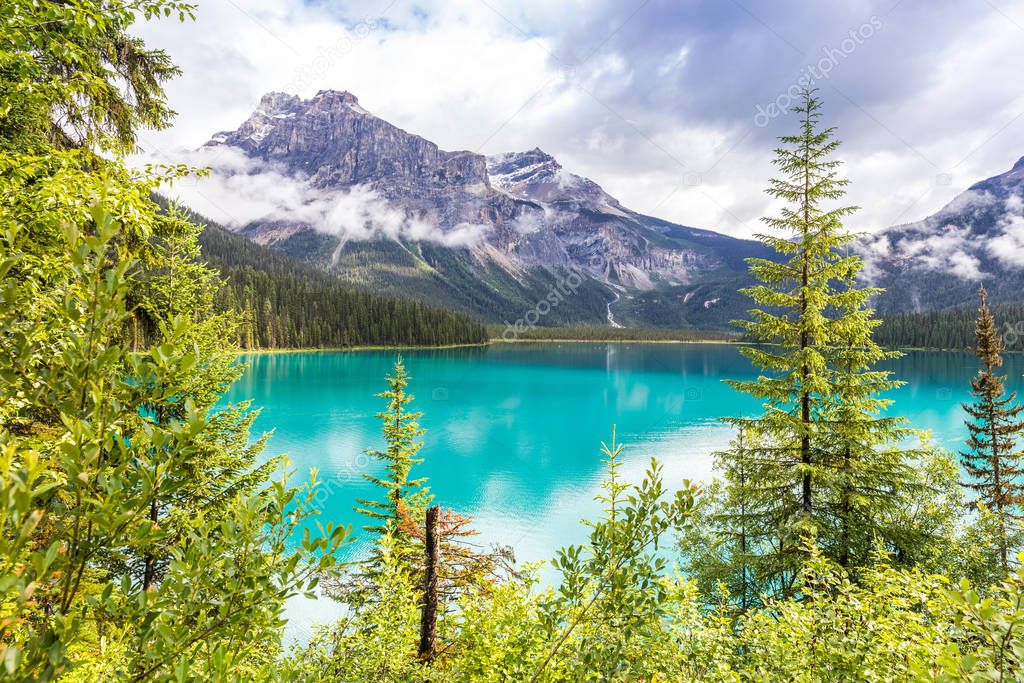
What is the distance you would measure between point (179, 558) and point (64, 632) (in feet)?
1.47

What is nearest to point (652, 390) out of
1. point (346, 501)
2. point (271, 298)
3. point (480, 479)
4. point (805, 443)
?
point (480, 479)

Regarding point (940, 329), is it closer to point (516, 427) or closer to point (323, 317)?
point (516, 427)

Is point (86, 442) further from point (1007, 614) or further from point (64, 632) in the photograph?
point (1007, 614)

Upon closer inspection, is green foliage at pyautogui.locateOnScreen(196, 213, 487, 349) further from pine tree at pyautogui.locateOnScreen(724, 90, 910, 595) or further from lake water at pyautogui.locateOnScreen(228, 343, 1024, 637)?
pine tree at pyautogui.locateOnScreen(724, 90, 910, 595)

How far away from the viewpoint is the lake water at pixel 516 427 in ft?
91.1

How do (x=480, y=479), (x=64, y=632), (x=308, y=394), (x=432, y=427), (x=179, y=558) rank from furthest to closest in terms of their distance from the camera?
(x=308, y=394), (x=432, y=427), (x=480, y=479), (x=179, y=558), (x=64, y=632)

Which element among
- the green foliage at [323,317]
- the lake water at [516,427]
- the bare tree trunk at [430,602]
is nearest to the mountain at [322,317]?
the green foliage at [323,317]

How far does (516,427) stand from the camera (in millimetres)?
48438

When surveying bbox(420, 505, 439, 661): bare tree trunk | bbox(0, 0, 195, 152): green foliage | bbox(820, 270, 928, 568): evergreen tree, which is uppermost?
bbox(0, 0, 195, 152): green foliage

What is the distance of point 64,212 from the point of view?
3830mm

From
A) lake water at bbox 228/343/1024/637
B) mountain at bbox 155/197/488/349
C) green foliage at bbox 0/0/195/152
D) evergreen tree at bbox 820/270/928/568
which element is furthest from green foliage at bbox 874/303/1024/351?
green foliage at bbox 0/0/195/152

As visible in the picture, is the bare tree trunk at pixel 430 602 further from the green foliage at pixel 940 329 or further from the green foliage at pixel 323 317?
the green foliage at pixel 940 329

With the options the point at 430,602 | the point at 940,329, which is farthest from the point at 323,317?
the point at 940,329

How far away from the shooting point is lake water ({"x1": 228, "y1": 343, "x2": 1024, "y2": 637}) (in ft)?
91.1
